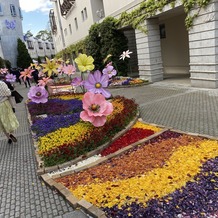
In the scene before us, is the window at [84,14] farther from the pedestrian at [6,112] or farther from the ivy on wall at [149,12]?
the pedestrian at [6,112]

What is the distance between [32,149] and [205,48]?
8139 mm

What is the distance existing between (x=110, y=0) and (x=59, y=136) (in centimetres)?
1602

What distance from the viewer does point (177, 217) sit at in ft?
10.3

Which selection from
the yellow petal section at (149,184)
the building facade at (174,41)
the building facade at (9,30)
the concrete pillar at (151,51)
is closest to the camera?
the yellow petal section at (149,184)

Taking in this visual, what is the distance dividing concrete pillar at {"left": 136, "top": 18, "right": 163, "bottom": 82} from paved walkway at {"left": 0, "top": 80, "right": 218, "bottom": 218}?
344 cm

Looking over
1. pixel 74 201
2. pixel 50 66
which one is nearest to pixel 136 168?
pixel 74 201

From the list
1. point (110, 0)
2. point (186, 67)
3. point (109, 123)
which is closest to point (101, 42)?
point (110, 0)

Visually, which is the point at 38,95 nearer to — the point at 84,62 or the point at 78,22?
the point at 84,62

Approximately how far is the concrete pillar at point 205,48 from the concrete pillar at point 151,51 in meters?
3.81

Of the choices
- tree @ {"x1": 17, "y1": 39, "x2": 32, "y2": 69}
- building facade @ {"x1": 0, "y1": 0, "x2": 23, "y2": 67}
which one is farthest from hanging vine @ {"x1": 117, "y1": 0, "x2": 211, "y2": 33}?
building facade @ {"x1": 0, "y1": 0, "x2": 23, "y2": 67}

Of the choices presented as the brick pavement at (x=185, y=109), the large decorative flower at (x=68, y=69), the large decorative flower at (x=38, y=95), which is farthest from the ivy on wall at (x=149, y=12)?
the large decorative flower at (x=38, y=95)

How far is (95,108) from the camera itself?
20.0 ft

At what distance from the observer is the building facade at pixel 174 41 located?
1062 centimetres

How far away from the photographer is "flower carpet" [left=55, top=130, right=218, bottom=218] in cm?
333
